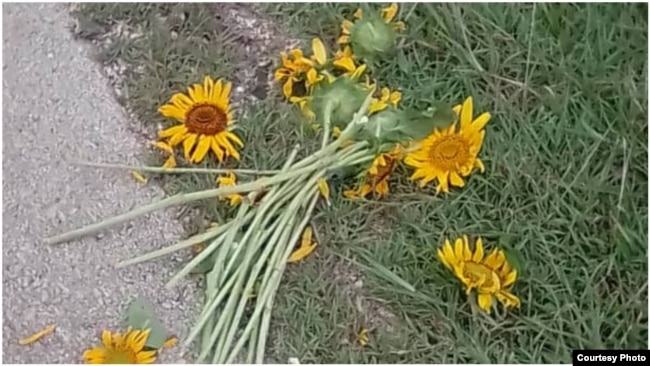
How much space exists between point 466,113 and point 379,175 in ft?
0.36

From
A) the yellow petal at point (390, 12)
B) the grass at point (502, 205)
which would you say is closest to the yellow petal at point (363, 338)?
the grass at point (502, 205)

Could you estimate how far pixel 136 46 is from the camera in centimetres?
108

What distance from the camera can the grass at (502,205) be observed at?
97cm

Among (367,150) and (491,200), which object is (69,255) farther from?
(491,200)

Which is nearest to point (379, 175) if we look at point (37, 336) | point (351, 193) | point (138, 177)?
point (351, 193)

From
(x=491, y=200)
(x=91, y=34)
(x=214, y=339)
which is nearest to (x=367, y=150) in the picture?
(x=491, y=200)

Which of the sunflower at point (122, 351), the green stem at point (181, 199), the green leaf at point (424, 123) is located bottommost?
the sunflower at point (122, 351)

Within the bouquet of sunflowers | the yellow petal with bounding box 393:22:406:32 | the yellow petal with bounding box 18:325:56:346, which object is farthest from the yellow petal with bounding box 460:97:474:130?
the yellow petal with bounding box 18:325:56:346

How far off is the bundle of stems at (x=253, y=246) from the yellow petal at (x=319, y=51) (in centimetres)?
8

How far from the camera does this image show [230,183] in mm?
1018

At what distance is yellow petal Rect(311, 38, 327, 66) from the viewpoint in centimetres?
105

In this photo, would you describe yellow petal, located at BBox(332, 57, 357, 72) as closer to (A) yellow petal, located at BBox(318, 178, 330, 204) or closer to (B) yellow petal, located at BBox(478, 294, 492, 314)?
(A) yellow petal, located at BBox(318, 178, 330, 204)

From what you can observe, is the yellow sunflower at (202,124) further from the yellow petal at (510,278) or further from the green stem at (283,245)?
the yellow petal at (510,278)

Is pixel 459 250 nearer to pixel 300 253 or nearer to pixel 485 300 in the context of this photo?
pixel 485 300
